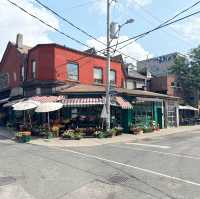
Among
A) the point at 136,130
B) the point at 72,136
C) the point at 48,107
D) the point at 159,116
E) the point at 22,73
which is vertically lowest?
the point at 72,136

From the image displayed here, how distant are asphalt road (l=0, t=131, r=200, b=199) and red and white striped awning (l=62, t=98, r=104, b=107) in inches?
353

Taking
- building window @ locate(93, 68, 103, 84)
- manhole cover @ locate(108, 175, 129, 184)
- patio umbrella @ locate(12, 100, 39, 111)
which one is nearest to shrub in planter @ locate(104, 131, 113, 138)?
patio umbrella @ locate(12, 100, 39, 111)

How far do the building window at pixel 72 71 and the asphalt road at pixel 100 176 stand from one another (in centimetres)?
1479

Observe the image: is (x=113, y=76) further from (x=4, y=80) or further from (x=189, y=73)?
(x=189, y=73)

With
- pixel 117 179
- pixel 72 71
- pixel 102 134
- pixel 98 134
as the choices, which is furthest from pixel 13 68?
pixel 117 179

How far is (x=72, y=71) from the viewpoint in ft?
91.1

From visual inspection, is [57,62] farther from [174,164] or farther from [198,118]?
[198,118]

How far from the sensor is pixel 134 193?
279 inches

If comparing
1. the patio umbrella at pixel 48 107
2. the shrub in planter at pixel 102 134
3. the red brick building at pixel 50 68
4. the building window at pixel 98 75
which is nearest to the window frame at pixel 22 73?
the red brick building at pixel 50 68

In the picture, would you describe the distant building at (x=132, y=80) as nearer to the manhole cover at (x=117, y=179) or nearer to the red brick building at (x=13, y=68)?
the red brick building at (x=13, y=68)

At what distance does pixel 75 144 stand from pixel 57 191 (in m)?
10.7

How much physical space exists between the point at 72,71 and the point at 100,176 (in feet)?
64.6

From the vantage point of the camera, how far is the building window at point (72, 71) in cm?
2739

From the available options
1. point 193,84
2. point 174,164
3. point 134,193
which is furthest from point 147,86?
point 134,193
